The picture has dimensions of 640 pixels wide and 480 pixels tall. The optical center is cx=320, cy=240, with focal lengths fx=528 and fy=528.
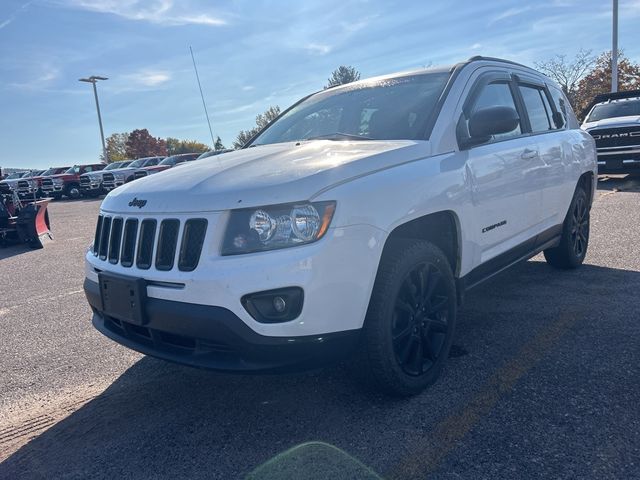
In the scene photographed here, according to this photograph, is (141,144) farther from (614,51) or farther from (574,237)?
(574,237)

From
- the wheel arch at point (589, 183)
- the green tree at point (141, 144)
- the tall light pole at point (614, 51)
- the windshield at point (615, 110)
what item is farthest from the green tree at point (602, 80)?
the green tree at point (141, 144)

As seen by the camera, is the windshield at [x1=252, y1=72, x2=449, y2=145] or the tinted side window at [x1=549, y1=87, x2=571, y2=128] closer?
the windshield at [x1=252, y1=72, x2=449, y2=145]

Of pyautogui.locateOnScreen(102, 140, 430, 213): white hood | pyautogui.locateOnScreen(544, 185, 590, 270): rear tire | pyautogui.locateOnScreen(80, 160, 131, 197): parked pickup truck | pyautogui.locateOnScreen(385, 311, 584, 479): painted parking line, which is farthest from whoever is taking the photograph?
pyautogui.locateOnScreen(80, 160, 131, 197): parked pickup truck

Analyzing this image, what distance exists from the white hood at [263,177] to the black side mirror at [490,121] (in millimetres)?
414

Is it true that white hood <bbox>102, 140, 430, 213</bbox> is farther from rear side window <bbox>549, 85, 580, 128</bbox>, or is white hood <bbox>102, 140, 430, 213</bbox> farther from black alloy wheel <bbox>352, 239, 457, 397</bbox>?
rear side window <bbox>549, 85, 580, 128</bbox>

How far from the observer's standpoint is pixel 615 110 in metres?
13.6

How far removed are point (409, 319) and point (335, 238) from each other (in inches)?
31.3

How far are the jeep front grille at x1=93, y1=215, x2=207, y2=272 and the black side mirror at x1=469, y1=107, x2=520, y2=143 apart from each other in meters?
1.80

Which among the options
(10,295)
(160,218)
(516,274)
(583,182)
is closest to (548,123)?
(583,182)

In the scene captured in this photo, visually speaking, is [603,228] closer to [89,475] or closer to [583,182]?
[583,182]

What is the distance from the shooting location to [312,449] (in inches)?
99.4

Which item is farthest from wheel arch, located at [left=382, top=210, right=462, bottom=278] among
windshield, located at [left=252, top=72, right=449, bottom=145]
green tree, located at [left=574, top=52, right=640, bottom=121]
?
green tree, located at [left=574, top=52, right=640, bottom=121]

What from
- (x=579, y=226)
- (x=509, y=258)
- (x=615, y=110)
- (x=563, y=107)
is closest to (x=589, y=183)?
(x=579, y=226)

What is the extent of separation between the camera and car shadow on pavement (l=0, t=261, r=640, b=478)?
251cm
